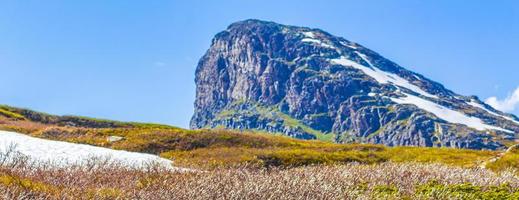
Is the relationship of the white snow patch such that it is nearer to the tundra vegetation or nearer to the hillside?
the hillside

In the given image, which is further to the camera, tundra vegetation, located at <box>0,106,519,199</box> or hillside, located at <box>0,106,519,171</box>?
hillside, located at <box>0,106,519,171</box>

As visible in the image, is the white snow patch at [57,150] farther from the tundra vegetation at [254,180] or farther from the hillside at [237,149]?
the tundra vegetation at [254,180]

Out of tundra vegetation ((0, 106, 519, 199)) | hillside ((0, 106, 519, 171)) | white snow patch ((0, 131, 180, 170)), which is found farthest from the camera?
hillside ((0, 106, 519, 171))

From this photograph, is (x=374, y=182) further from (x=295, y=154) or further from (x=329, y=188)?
(x=295, y=154)

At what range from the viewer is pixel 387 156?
133 ft

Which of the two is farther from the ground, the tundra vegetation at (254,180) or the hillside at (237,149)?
the hillside at (237,149)

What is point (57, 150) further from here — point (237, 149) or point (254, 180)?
point (254, 180)

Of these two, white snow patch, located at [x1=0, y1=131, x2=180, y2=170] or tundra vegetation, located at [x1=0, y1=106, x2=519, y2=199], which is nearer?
tundra vegetation, located at [x1=0, y1=106, x2=519, y2=199]

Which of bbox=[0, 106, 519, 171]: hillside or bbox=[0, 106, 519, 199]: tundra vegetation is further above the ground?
bbox=[0, 106, 519, 171]: hillside

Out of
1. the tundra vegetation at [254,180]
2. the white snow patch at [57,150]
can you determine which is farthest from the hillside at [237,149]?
the white snow patch at [57,150]

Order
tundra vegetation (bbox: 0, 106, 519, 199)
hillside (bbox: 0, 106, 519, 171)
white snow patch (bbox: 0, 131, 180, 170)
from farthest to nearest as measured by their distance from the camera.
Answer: hillside (bbox: 0, 106, 519, 171) < white snow patch (bbox: 0, 131, 180, 170) < tundra vegetation (bbox: 0, 106, 519, 199)

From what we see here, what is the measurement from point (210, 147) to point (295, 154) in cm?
620

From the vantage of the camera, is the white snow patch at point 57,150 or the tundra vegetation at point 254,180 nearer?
the tundra vegetation at point 254,180

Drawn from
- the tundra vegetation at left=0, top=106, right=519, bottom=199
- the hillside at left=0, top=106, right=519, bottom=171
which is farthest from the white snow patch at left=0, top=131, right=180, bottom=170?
the tundra vegetation at left=0, top=106, right=519, bottom=199
